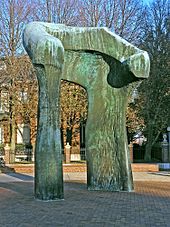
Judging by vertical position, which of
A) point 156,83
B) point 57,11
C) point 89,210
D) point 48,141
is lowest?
point 89,210

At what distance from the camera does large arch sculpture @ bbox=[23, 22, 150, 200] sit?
33.2ft

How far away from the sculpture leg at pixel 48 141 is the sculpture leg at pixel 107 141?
→ 201 centimetres

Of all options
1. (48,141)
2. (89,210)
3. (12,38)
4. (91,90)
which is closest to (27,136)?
(12,38)

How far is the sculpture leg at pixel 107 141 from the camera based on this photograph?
38.6 ft

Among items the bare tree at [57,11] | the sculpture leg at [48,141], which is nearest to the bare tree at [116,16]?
the bare tree at [57,11]

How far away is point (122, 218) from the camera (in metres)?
7.92

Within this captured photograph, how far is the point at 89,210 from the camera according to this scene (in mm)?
8742

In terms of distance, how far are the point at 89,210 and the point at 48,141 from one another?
2.17 m

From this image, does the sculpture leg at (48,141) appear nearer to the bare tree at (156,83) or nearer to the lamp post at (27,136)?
the bare tree at (156,83)

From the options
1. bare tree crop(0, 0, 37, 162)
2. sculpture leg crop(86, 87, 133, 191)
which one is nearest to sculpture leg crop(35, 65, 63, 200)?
sculpture leg crop(86, 87, 133, 191)

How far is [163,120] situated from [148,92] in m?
2.39

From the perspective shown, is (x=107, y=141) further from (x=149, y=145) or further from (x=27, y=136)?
(x=27, y=136)

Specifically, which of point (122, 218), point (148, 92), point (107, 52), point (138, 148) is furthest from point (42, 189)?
point (138, 148)

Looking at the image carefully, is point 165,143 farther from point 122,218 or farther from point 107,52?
point 122,218
